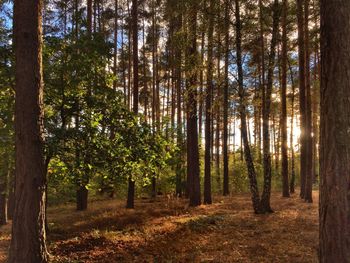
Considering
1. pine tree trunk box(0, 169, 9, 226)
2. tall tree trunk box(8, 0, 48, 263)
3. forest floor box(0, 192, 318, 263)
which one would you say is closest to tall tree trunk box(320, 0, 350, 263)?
forest floor box(0, 192, 318, 263)

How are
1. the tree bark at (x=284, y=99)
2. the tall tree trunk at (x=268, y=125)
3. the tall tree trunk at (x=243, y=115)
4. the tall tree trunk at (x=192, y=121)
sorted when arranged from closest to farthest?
the tall tree trunk at (x=268, y=125)
the tall tree trunk at (x=243, y=115)
the tall tree trunk at (x=192, y=121)
the tree bark at (x=284, y=99)

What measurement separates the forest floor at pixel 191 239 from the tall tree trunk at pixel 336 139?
2.94m

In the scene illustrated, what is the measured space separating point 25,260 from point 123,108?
4.50 metres

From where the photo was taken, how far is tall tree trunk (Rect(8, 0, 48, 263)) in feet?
18.9

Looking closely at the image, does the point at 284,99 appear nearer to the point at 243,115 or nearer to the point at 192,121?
the point at 192,121

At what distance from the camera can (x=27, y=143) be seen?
5758 millimetres

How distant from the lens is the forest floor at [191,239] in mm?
7355

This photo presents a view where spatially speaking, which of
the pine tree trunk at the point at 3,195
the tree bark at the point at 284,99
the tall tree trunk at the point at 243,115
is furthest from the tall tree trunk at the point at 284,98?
the pine tree trunk at the point at 3,195

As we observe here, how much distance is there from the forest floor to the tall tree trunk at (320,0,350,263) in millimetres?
2941

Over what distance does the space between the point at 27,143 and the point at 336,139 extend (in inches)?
190

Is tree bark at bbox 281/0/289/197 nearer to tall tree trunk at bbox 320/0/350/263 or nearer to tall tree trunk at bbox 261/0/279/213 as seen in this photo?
tall tree trunk at bbox 261/0/279/213

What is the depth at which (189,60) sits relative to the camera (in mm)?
13836

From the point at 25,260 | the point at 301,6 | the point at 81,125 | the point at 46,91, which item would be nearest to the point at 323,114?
the point at 25,260

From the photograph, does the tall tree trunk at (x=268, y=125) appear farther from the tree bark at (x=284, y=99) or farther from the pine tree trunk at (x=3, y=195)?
the pine tree trunk at (x=3, y=195)
